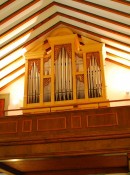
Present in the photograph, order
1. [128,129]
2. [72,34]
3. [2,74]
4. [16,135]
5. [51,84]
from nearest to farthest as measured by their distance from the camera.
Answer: [128,129] → [16,135] → [51,84] → [72,34] → [2,74]

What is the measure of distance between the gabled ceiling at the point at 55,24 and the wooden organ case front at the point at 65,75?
41 centimetres

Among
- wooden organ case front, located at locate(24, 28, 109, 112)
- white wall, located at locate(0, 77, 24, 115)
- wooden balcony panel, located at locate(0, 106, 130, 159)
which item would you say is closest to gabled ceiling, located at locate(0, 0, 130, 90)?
white wall, located at locate(0, 77, 24, 115)

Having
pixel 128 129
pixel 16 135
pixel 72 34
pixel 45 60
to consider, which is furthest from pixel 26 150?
pixel 72 34

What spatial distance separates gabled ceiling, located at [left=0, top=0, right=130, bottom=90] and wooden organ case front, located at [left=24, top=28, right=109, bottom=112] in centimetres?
41

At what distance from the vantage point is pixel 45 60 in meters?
9.30

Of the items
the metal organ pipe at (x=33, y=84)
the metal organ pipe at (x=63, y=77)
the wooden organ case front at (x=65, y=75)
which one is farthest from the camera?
the metal organ pipe at (x=33, y=84)

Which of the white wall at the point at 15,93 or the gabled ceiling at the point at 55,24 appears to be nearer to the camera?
the gabled ceiling at the point at 55,24

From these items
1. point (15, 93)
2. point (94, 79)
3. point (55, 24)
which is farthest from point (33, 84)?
point (55, 24)

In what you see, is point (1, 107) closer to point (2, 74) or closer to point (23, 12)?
point (2, 74)

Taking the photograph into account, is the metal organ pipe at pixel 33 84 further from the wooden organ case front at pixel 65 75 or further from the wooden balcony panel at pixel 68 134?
the wooden balcony panel at pixel 68 134

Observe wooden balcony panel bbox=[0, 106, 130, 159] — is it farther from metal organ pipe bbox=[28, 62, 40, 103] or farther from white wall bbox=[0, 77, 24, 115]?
white wall bbox=[0, 77, 24, 115]

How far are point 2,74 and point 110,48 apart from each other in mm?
3899

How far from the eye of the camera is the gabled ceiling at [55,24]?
25.6 feet

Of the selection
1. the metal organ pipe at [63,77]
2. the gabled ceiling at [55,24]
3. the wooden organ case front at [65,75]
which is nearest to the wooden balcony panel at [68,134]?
the wooden organ case front at [65,75]
